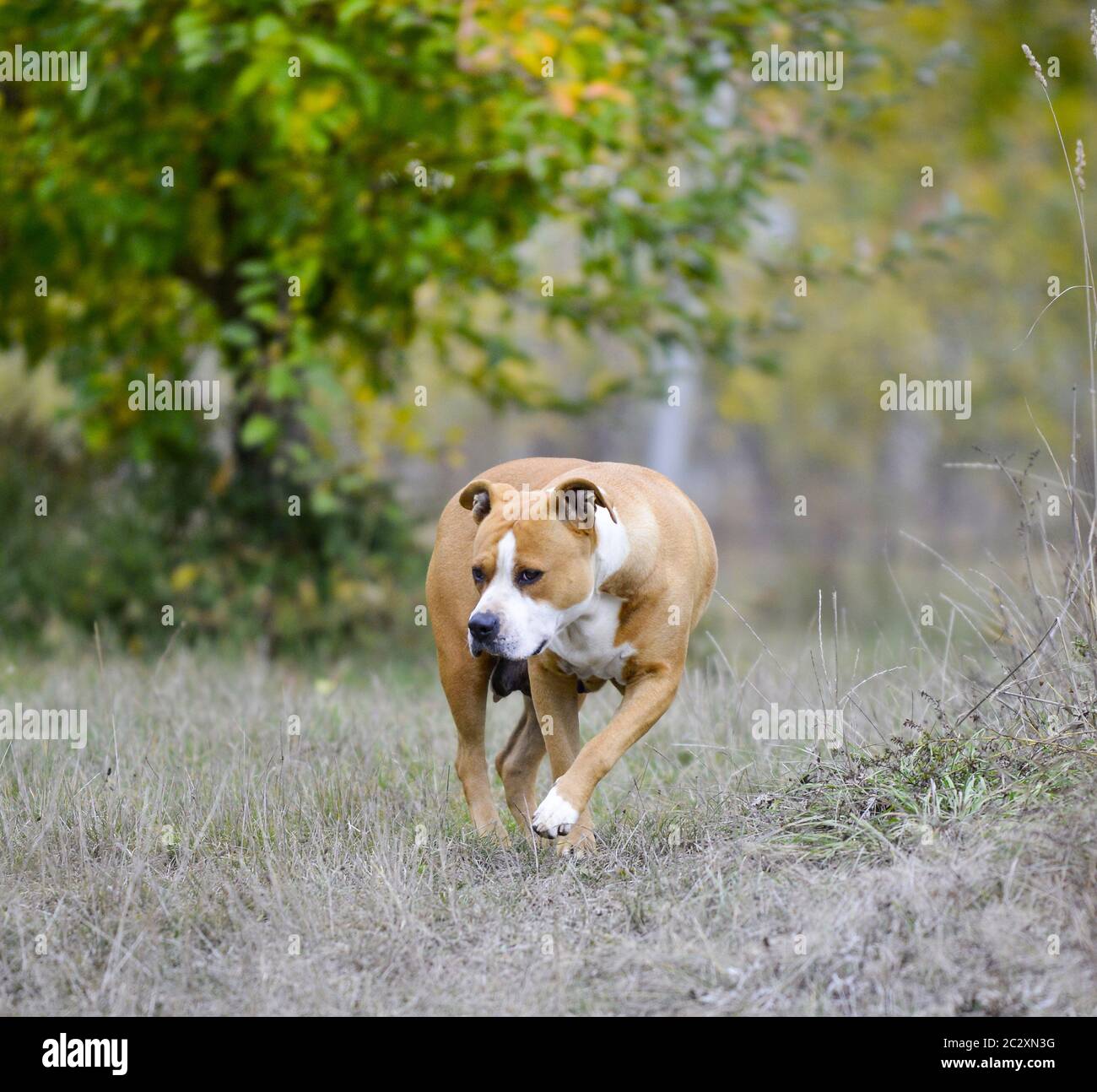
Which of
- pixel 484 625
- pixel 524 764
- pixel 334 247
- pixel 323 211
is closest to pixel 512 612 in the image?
pixel 484 625

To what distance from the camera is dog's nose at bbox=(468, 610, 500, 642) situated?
4566mm

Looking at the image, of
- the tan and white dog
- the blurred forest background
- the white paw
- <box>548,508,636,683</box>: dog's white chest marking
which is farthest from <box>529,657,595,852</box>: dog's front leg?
the blurred forest background

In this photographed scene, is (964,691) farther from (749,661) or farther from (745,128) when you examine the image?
(745,128)

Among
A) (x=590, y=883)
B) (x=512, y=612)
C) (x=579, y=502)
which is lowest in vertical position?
(x=590, y=883)

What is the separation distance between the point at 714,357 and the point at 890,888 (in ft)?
22.6

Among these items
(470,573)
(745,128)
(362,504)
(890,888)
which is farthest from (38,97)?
(890,888)

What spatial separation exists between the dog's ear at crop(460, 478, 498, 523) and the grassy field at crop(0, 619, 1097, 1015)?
3.94 feet

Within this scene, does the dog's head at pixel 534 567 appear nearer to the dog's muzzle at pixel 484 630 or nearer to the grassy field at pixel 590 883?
the dog's muzzle at pixel 484 630

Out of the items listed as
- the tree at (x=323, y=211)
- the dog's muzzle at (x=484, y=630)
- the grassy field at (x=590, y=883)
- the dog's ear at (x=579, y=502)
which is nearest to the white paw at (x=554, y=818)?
the grassy field at (x=590, y=883)

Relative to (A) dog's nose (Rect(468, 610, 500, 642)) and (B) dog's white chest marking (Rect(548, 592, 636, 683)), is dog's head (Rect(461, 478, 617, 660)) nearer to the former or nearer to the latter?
(A) dog's nose (Rect(468, 610, 500, 642))

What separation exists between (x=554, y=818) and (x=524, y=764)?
1128 mm

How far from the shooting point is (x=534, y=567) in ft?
15.3

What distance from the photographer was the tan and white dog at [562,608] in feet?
15.4

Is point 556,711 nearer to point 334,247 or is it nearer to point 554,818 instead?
point 554,818
